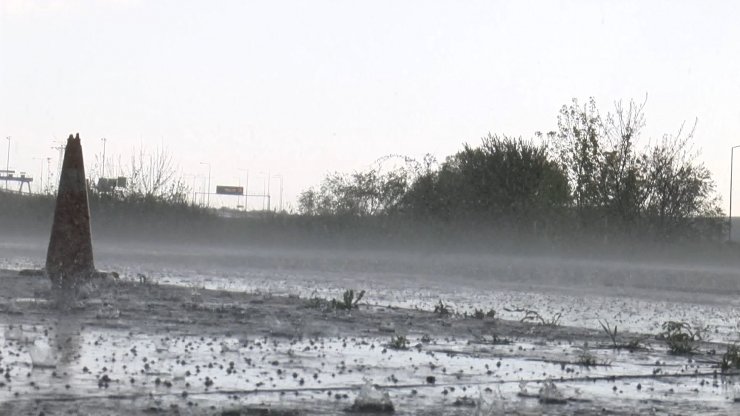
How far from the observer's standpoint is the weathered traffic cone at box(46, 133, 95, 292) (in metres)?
16.3

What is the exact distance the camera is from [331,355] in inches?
362

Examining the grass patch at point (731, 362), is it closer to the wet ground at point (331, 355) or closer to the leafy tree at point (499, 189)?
the wet ground at point (331, 355)

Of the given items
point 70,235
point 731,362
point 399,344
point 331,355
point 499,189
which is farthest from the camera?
point 499,189

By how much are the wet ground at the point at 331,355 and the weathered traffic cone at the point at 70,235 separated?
0.47m

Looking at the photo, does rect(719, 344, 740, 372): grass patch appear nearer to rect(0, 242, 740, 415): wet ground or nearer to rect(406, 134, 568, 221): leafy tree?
rect(0, 242, 740, 415): wet ground

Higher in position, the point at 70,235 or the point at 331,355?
the point at 70,235

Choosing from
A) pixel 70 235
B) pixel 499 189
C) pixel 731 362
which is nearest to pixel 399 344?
pixel 731 362

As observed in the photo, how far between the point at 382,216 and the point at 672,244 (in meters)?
11.1

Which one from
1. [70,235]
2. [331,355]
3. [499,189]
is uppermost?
[499,189]

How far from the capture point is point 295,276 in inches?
949

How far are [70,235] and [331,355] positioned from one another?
8.03 m

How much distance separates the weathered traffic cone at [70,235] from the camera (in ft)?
53.6

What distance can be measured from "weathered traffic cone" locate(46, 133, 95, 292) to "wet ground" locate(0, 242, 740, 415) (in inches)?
18.5

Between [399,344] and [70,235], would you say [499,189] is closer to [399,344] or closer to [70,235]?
[70,235]
